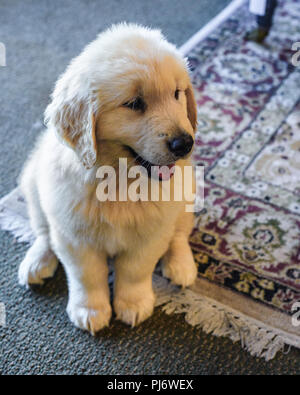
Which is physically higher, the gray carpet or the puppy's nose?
the puppy's nose

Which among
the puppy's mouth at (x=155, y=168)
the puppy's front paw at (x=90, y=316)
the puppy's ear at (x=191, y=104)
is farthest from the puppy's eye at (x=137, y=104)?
the puppy's front paw at (x=90, y=316)

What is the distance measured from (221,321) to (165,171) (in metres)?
0.58

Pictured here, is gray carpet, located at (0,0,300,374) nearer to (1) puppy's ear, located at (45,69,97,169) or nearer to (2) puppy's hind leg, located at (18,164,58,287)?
(2) puppy's hind leg, located at (18,164,58,287)

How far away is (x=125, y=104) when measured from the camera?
1151 mm

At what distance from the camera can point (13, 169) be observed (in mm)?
2023

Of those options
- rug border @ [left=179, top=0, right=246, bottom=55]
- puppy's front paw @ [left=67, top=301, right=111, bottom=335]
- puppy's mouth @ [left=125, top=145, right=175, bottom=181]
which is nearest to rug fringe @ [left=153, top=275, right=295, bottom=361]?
puppy's front paw @ [left=67, top=301, right=111, bottom=335]

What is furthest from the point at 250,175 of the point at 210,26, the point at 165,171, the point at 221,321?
the point at 210,26

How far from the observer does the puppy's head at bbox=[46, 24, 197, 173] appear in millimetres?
1131

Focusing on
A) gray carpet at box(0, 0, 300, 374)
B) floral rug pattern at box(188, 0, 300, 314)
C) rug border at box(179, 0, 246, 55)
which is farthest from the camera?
rug border at box(179, 0, 246, 55)

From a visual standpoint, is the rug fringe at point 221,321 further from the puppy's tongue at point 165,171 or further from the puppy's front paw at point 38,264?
the puppy's tongue at point 165,171

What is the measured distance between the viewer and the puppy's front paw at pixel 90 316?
147 centimetres

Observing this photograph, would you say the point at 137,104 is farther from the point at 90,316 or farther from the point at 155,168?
the point at 90,316
